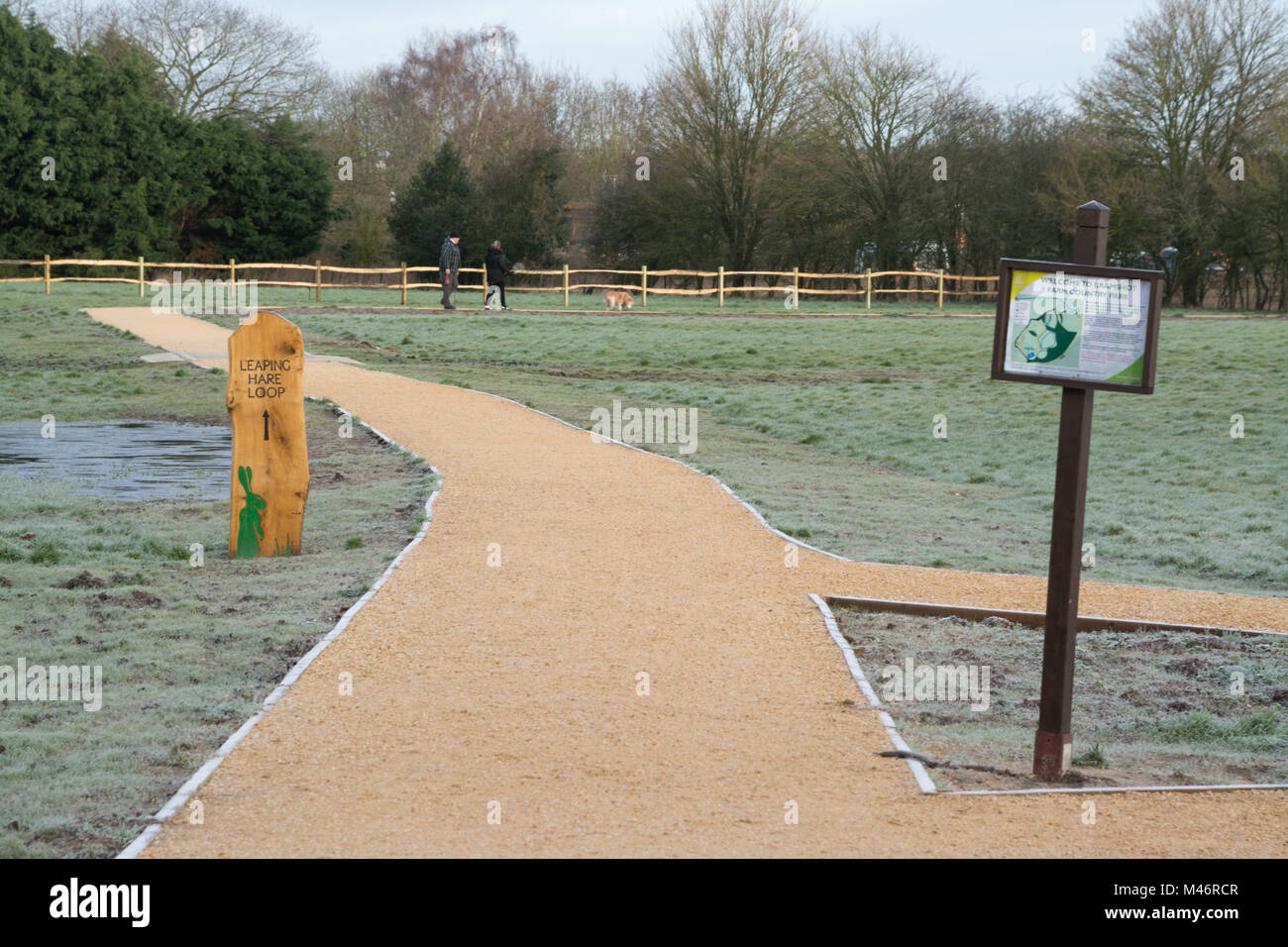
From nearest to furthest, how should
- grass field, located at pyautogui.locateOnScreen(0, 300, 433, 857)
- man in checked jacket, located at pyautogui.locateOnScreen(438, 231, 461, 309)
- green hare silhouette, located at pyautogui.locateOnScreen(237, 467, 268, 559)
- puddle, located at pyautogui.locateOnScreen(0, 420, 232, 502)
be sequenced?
grass field, located at pyautogui.locateOnScreen(0, 300, 433, 857) → green hare silhouette, located at pyautogui.locateOnScreen(237, 467, 268, 559) → puddle, located at pyautogui.locateOnScreen(0, 420, 232, 502) → man in checked jacket, located at pyautogui.locateOnScreen(438, 231, 461, 309)

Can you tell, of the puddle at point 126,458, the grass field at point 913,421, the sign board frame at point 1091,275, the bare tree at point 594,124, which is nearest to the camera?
the sign board frame at point 1091,275

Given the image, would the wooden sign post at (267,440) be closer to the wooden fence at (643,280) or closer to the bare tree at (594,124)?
the wooden fence at (643,280)

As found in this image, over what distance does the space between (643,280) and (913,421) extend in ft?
78.9

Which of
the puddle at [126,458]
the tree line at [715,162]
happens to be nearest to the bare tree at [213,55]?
the tree line at [715,162]

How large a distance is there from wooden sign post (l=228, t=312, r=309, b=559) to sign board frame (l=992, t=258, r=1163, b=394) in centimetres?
554

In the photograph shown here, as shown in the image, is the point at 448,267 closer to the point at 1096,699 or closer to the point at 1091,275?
the point at 1096,699

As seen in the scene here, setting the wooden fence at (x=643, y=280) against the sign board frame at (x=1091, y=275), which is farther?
the wooden fence at (x=643, y=280)

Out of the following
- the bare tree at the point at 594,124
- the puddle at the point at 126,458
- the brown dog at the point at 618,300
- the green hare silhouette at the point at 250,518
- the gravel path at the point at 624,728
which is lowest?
the puddle at the point at 126,458

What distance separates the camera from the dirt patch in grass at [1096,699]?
5.57 metres

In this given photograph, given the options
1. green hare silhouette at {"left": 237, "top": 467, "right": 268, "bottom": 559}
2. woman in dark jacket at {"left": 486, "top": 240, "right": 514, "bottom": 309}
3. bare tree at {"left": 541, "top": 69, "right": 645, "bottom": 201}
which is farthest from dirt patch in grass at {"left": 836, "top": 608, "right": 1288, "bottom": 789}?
bare tree at {"left": 541, "top": 69, "right": 645, "bottom": 201}

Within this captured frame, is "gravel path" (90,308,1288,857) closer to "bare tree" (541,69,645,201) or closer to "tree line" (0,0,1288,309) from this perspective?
"tree line" (0,0,1288,309)

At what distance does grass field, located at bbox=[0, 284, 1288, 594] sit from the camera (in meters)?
11.0

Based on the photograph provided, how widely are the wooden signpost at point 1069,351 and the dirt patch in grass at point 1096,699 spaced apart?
35cm

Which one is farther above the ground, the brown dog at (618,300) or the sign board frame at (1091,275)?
the sign board frame at (1091,275)
